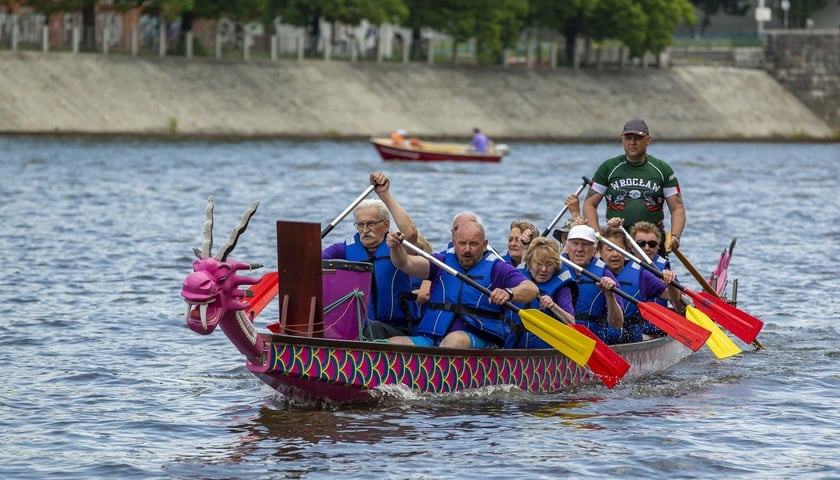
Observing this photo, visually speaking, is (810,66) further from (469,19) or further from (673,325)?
(673,325)

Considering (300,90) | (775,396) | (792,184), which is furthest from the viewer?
(300,90)

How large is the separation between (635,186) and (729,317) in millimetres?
1579

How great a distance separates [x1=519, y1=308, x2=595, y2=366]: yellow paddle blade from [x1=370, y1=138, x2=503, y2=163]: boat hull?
39215 millimetres

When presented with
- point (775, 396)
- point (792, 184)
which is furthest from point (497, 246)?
point (792, 184)

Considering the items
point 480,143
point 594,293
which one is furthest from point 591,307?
point 480,143

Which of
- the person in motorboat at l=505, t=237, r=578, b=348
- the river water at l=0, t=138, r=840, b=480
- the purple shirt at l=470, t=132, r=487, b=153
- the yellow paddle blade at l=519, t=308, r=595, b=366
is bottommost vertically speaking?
the purple shirt at l=470, t=132, r=487, b=153

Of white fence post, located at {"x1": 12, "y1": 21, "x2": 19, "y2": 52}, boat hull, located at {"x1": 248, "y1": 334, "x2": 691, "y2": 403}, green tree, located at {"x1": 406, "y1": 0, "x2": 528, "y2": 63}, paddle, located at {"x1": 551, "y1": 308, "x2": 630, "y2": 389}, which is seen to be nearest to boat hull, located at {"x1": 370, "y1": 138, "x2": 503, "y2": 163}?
white fence post, located at {"x1": 12, "y1": 21, "x2": 19, "y2": 52}

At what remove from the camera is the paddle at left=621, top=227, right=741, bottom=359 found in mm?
14680

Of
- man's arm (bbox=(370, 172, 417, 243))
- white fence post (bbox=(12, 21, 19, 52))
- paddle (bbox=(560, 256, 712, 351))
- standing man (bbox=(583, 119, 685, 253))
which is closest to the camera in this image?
man's arm (bbox=(370, 172, 417, 243))

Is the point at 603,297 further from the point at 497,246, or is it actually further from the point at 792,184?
the point at 792,184

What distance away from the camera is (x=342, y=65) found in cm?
7094

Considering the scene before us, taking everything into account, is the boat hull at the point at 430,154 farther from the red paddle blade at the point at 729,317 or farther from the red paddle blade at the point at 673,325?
the red paddle blade at the point at 673,325

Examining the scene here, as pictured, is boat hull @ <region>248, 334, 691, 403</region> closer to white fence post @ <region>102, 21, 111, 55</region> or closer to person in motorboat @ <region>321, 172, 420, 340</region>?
person in motorboat @ <region>321, 172, 420, 340</region>

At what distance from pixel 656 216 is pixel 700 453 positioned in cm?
449
